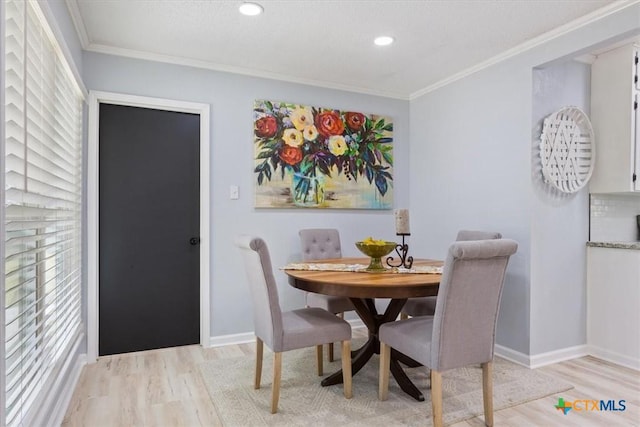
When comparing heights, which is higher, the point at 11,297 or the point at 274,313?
the point at 11,297

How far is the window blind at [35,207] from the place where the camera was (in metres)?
1.42

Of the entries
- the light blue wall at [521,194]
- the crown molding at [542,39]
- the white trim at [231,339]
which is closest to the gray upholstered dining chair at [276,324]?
the white trim at [231,339]

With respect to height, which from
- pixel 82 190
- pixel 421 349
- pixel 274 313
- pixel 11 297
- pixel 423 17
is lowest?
pixel 421 349

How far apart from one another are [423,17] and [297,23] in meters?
0.81

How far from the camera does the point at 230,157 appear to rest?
10.9ft

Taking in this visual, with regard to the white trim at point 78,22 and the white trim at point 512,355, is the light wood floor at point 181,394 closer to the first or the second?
the white trim at point 512,355

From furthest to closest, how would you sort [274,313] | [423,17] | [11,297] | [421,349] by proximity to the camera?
[423,17], [274,313], [421,349], [11,297]

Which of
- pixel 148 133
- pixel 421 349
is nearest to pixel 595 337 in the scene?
pixel 421 349

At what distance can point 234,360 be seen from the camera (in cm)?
289

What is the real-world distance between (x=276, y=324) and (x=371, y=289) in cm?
55

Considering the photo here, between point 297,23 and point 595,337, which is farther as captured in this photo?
point 595,337

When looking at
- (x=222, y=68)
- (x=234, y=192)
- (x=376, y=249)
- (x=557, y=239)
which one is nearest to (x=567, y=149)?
(x=557, y=239)

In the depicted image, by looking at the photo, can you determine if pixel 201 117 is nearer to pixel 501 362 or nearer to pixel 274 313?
pixel 274 313

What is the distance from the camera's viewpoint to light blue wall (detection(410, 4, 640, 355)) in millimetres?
2846
